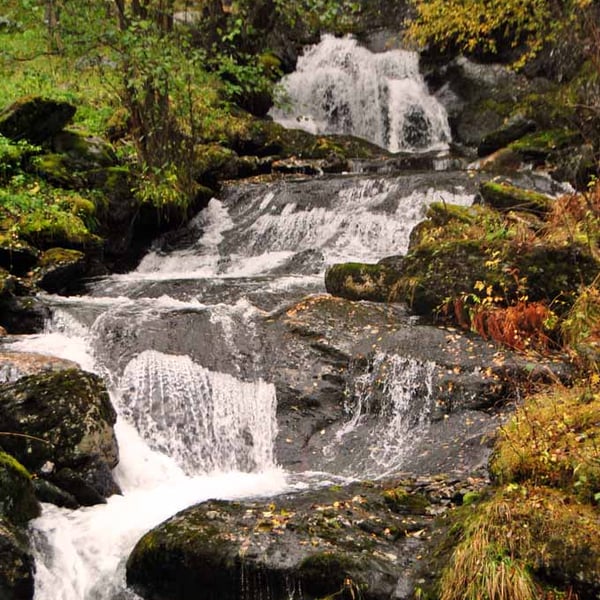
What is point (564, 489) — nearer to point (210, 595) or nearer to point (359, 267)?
point (210, 595)

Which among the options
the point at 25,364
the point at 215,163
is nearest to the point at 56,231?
the point at 25,364

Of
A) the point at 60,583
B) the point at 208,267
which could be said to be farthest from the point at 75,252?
the point at 60,583

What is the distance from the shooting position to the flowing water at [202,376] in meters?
5.23

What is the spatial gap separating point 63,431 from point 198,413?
1652 mm

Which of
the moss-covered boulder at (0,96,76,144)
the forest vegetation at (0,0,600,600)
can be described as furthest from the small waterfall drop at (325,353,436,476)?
the moss-covered boulder at (0,96,76,144)

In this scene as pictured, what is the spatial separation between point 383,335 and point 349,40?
59.6 feet

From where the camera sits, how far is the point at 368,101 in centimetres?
2066

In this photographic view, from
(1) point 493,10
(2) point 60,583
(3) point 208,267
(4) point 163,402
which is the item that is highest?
(1) point 493,10

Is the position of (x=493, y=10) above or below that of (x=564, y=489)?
above

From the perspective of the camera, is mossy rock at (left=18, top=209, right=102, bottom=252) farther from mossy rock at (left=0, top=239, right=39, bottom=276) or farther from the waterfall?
the waterfall

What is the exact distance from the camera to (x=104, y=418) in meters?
6.03

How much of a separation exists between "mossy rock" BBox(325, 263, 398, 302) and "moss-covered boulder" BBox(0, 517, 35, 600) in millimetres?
5563

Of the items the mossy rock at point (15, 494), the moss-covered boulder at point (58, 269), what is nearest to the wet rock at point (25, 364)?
the mossy rock at point (15, 494)

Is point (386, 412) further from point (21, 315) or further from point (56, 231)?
point (56, 231)
